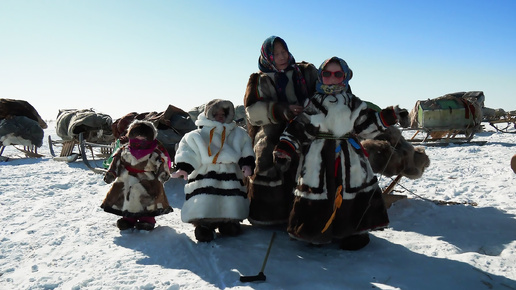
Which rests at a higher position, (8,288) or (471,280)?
(471,280)

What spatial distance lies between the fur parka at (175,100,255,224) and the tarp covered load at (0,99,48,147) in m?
11.9

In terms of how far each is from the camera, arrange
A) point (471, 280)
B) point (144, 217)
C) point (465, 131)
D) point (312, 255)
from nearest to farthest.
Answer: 1. point (471, 280)
2. point (312, 255)
3. point (144, 217)
4. point (465, 131)

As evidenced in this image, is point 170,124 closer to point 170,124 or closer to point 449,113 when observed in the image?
point 170,124

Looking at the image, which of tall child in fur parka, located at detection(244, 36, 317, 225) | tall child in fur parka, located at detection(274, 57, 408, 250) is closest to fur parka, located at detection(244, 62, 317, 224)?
tall child in fur parka, located at detection(244, 36, 317, 225)

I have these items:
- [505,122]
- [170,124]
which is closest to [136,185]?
[170,124]

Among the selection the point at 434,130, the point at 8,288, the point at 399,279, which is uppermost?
the point at 434,130

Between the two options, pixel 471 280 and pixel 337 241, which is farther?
pixel 337 241

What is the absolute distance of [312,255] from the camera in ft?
10.4

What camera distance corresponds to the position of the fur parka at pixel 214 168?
3.53 meters

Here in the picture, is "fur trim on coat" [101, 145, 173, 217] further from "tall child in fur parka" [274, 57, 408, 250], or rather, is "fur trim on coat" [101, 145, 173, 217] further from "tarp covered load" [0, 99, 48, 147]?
"tarp covered load" [0, 99, 48, 147]

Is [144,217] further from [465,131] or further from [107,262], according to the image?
[465,131]

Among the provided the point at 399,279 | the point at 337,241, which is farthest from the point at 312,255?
the point at 399,279

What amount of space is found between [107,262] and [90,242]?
75 cm

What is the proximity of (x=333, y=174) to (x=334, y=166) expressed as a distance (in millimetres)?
69
